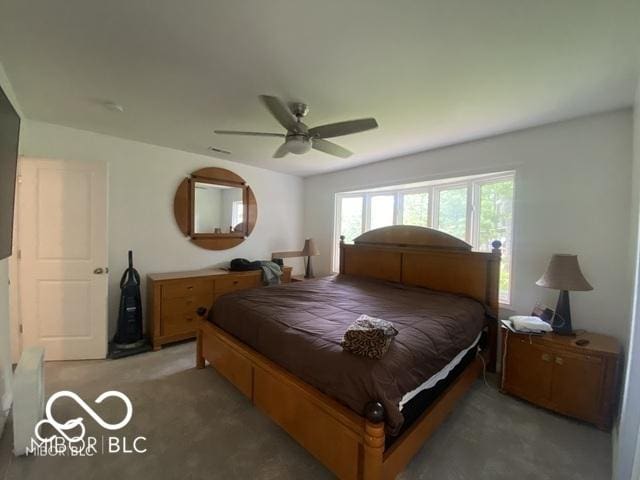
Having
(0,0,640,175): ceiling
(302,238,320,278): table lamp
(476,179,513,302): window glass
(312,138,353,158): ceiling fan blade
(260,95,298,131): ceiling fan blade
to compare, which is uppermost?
(0,0,640,175): ceiling

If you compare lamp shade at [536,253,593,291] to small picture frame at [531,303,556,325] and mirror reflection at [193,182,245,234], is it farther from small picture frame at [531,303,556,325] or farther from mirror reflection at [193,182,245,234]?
mirror reflection at [193,182,245,234]

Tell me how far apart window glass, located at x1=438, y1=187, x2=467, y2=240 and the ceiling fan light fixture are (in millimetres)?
2197

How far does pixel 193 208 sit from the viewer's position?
3.78 m

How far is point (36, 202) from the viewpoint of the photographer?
8.65ft

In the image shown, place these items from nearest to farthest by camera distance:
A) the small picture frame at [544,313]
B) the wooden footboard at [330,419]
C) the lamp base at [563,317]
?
the wooden footboard at [330,419]
the lamp base at [563,317]
the small picture frame at [544,313]

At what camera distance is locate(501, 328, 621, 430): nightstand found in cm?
194

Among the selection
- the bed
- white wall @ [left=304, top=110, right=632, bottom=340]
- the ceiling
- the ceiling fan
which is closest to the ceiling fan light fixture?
the ceiling fan

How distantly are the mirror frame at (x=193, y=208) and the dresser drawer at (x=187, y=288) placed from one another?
0.68 m

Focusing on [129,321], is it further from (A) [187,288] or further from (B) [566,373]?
(B) [566,373]

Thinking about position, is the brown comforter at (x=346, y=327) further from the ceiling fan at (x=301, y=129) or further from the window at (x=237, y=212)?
the window at (x=237, y=212)

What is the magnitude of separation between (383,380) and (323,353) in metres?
0.37

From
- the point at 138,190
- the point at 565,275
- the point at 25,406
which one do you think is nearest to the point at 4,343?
the point at 25,406

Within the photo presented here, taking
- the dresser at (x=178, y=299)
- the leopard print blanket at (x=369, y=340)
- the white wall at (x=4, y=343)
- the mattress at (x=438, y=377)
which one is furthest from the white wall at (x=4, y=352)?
the mattress at (x=438, y=377)

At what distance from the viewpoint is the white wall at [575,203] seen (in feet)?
7.34
